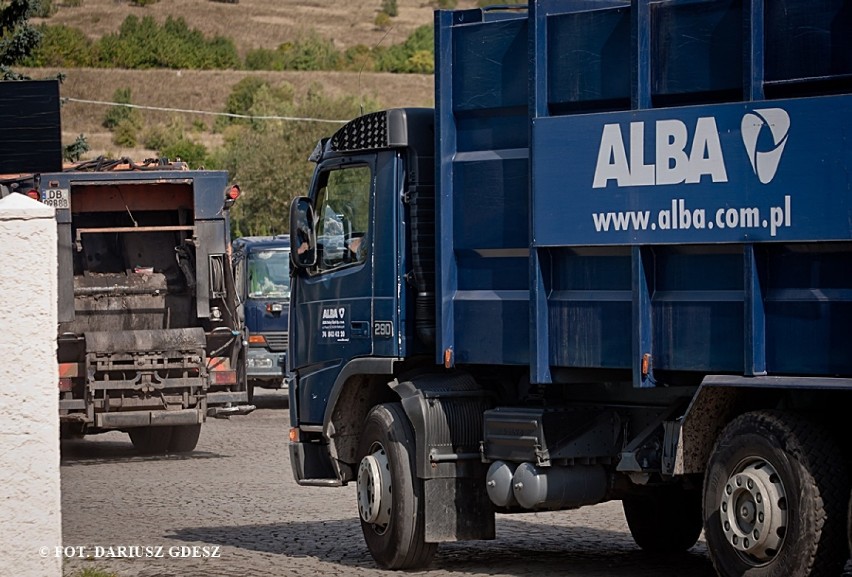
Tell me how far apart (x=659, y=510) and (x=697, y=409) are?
2.54 metres

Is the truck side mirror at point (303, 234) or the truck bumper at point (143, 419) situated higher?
the truck side mirror at point (303, 234)

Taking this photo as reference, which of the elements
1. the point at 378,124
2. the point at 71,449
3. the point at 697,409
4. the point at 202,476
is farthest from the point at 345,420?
the point at 71,449

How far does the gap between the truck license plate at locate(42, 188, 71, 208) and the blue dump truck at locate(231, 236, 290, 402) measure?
19.1 feet

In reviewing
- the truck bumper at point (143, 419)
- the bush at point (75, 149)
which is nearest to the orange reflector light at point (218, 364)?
the truck bumper at point (143, 419)

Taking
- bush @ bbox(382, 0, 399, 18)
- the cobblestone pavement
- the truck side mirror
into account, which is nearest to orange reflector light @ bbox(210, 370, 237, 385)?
the cobblestone pavement

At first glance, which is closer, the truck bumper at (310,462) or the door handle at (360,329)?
the door handle at (360,329)

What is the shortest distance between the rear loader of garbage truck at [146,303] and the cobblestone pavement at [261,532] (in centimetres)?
72

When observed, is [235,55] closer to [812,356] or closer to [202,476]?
[202,476]

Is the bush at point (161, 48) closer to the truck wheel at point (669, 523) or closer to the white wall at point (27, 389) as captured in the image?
the truck wheel at point (669, 523)

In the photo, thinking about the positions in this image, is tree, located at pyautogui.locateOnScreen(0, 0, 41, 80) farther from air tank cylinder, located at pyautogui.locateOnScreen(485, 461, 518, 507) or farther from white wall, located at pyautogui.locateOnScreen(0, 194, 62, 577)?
white wall, located at pyautogui.locateOnScreen(0, 194, 62, 577)

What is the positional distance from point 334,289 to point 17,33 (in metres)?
18.4

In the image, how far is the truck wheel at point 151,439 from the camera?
1938cm

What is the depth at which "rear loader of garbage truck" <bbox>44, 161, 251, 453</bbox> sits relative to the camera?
17859 millimetres

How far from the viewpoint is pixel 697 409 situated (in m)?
8.67
